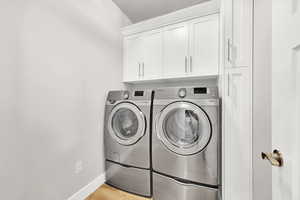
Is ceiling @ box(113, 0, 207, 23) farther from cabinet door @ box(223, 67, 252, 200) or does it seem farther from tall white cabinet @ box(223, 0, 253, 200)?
cabinet door @ box(223, 67, 252, 200)

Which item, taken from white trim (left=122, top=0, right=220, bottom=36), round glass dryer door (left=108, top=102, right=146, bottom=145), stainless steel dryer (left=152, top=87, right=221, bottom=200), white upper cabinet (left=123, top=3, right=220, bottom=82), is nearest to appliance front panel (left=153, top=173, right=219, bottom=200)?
stainless steel dryer (left=152, top=87, right=221, bottom=200)

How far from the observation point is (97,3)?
1.85 m

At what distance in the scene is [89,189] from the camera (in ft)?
5.38

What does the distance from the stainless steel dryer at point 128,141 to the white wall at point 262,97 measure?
1048mm

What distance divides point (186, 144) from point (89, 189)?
50.7 inches

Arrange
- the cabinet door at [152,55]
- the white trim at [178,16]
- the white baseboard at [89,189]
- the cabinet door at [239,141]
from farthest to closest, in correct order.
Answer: the cabinet door at [152,55] → the white trim at [178,16] → the white baseboard at [89,189] → the cabinet door at [239,141]

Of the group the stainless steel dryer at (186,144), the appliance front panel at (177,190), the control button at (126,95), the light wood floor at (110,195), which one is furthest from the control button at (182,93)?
the light wood floor at (110,195)

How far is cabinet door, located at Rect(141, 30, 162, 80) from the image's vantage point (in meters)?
2.20

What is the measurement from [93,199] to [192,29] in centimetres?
255

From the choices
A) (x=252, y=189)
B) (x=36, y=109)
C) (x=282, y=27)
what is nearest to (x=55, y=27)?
(x=36, y=109)

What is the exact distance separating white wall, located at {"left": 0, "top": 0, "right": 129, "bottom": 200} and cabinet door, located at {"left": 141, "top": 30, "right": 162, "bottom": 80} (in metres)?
0.66

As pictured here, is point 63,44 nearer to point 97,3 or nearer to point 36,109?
point 36,109

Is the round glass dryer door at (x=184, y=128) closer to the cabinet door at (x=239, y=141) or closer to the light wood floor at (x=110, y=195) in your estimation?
the cabinet door at (x=239, y=141)

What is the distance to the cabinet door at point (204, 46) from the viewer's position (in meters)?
1.83
